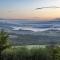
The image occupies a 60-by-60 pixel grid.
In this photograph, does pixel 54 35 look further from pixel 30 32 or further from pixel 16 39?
pixel 16 39

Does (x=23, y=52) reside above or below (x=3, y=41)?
below

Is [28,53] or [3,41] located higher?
[3,41]

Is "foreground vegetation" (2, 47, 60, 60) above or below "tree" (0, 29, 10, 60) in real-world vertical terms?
below

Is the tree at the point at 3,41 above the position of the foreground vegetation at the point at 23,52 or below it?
above

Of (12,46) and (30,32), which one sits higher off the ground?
(30,32)

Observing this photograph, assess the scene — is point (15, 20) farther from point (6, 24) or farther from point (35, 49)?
point (35, 49)

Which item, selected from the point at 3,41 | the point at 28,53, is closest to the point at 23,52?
the point at 28,53

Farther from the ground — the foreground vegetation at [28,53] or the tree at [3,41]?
the tree at [3,41]

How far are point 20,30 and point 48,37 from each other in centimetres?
54

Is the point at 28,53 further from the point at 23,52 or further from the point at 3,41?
A: the point at 3,41

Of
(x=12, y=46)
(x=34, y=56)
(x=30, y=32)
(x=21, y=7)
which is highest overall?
(x=21, y=7)

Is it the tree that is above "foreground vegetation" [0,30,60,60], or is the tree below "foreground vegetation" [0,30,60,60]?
above

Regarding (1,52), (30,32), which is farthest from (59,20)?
(1,52)

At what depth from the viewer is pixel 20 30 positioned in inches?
116
